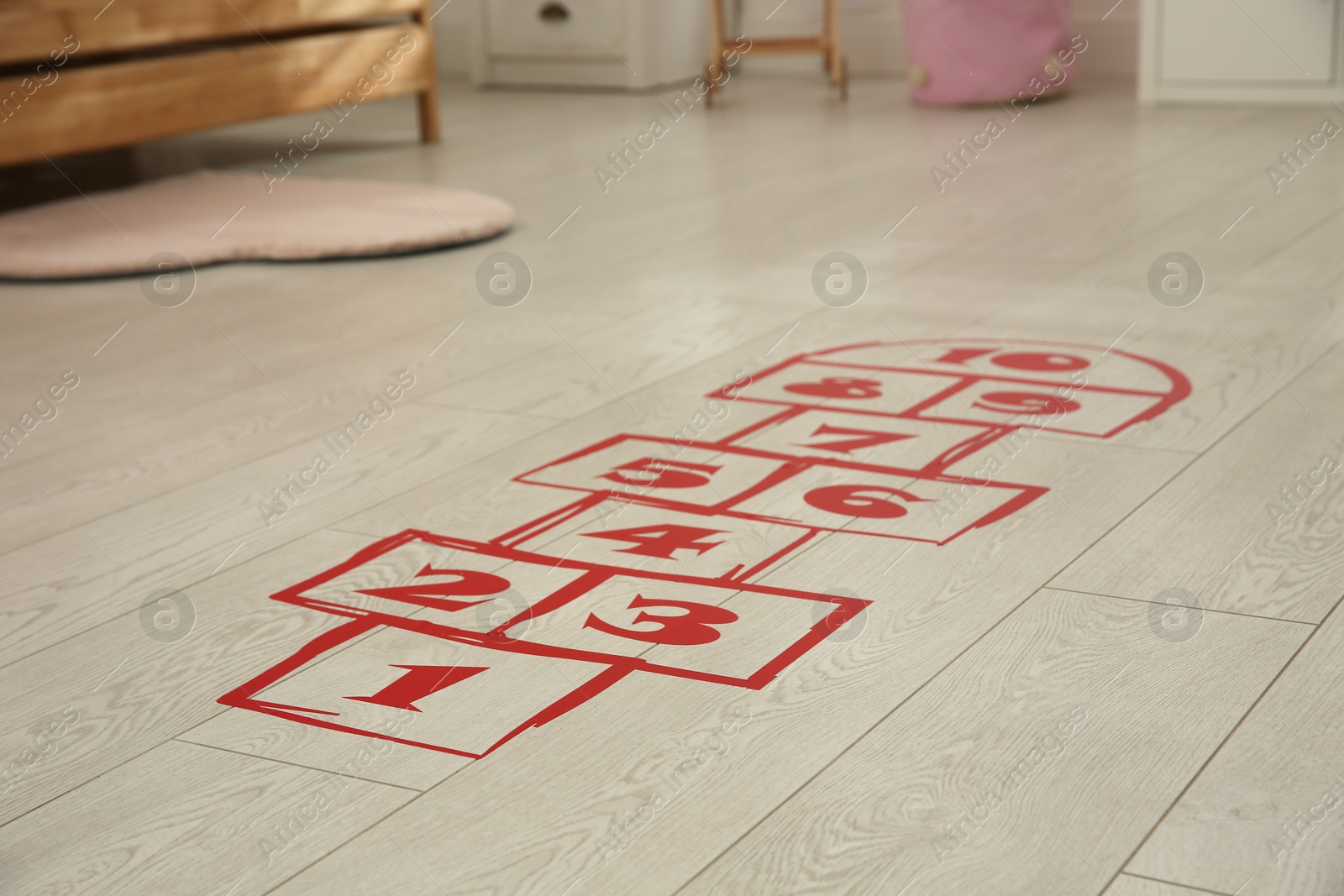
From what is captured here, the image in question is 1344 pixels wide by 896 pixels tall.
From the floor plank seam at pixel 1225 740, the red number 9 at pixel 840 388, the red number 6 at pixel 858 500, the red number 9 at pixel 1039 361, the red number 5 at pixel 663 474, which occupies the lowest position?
the floor plank seam at pixel 1225 740

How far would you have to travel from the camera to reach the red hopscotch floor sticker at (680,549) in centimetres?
118

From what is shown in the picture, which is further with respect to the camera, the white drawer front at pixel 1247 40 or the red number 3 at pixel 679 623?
the white drawer front at pixel 1247 40

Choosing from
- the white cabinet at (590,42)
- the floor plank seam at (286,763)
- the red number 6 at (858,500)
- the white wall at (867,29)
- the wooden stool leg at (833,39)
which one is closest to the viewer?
the floor plank seam at (286,763)

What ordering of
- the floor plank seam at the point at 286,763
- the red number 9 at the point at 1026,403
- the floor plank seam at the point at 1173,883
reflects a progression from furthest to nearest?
the red number 9 at the point at 1026,403 → the floor plank seam at the point at 286,763 → the floor plank seam at the point at 1173,883

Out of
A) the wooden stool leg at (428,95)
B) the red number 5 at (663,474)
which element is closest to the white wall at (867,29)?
the wooden stool leg at (428,95)

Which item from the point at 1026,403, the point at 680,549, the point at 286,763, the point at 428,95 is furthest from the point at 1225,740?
the point at 428,95

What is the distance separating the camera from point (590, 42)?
5.11 m

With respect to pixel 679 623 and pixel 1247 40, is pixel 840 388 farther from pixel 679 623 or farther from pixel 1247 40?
pixel 1247 40

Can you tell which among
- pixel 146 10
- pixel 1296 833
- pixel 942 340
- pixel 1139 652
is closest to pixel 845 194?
pixel 942 340

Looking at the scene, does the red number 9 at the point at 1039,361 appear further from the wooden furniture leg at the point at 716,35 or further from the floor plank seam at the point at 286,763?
the wooden furniture leg at the point at 716,35

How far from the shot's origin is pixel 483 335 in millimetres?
2279

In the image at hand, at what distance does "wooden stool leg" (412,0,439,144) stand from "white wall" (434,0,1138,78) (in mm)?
1046

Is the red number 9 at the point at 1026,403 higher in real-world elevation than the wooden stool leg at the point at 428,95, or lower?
lower

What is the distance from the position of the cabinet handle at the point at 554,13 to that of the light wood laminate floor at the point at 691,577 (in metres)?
2.61
